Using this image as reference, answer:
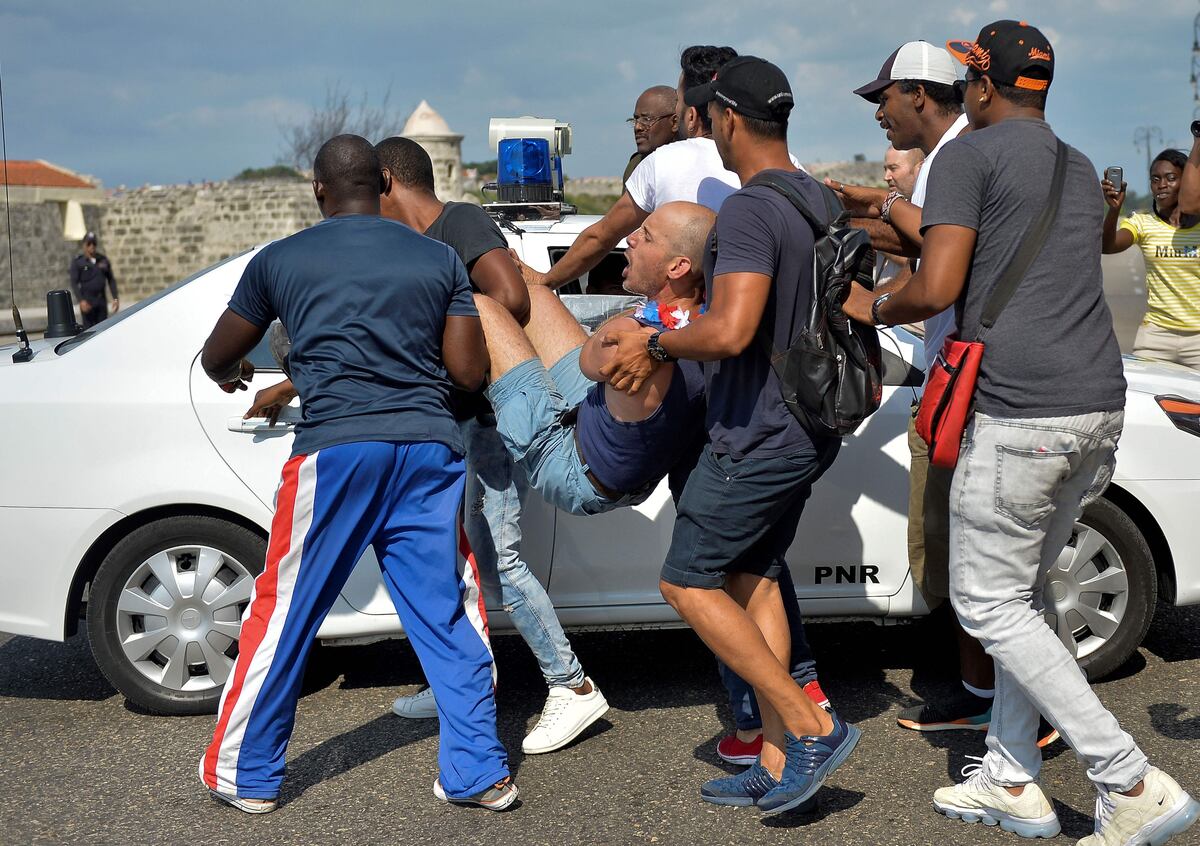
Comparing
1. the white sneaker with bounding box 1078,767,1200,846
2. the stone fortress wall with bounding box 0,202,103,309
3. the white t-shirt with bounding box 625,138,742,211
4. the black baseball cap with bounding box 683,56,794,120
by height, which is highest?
the black baseball cap with bounding box 683,56,794,120

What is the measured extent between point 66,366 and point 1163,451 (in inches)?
147

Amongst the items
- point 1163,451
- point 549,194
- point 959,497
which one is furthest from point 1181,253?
point 959,497

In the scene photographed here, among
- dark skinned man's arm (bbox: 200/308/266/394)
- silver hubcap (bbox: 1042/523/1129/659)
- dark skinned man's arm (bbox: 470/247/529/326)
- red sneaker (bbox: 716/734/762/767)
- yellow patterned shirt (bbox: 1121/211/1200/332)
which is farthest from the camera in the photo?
yellow patterned shirt (bbox: 1121/211/1200/332)

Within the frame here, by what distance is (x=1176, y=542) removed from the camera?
4.21m

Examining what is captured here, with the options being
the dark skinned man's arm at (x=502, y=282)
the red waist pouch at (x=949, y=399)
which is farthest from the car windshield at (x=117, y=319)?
the red waist pouch at (x=949, y=399)

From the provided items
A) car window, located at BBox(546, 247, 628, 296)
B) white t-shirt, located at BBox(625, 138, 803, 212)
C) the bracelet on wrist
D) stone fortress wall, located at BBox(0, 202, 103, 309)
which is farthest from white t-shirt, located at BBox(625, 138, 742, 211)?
stone fortress wall, located at BBox(0, 202, 103, 309)

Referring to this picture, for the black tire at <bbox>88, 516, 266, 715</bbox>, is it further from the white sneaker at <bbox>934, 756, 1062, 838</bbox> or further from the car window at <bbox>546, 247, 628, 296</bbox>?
the white sneaker at <bbox>934, 756, 1062, 838</bbox>

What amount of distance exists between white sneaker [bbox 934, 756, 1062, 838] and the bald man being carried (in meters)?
1.19

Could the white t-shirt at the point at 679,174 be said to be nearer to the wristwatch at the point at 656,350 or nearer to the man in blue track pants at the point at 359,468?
the man in blue track pants at the point at 359,468

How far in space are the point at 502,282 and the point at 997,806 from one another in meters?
2.08

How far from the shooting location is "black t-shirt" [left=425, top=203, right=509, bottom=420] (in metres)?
3.89

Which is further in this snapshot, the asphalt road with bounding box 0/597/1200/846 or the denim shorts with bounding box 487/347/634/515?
the denim shorts with bounding box 487/347/634/515

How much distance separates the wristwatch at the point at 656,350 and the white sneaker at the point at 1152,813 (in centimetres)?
153

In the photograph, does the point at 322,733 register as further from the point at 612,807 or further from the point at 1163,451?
the point at 1163,451
